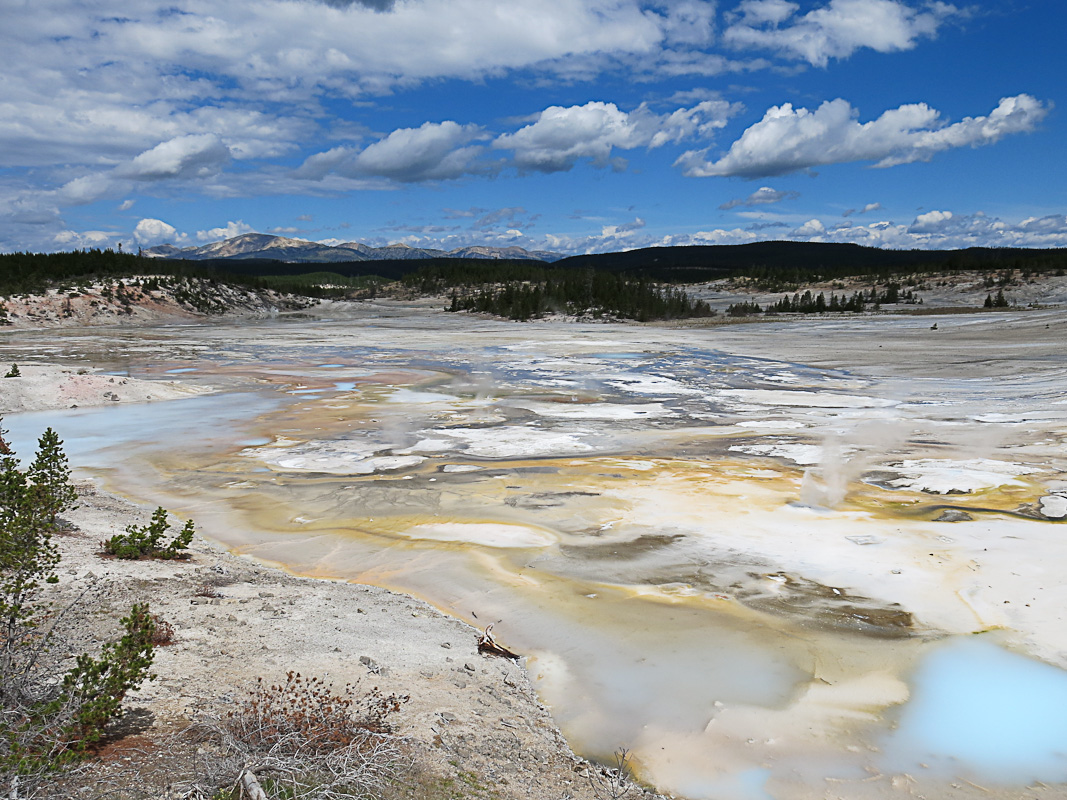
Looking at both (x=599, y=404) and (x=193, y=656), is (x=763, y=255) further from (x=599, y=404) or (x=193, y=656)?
(x=193, y=656)

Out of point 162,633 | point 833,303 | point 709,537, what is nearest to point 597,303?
point 833,303

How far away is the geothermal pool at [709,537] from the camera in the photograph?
3650 millimetres

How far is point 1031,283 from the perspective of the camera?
3691 centimetres

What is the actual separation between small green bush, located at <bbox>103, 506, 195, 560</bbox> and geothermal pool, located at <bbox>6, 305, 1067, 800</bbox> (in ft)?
2.60

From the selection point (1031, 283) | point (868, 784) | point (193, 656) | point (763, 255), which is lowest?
point (868, 784)

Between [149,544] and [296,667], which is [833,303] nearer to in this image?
[149,544]

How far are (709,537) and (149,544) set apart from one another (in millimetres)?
4329

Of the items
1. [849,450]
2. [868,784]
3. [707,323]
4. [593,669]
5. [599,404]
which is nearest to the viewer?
[868,784]

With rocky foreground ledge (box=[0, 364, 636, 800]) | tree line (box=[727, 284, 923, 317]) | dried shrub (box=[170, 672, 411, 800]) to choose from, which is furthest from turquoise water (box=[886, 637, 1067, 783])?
tree line (box=[727, 284, 923, 317])

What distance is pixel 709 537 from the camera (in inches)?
244

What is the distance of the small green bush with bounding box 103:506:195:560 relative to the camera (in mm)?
5191

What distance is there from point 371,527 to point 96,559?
2175mm

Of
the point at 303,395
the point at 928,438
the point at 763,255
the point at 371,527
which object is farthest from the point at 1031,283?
the point at 763,255

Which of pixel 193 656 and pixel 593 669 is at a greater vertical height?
pixel 193 656
